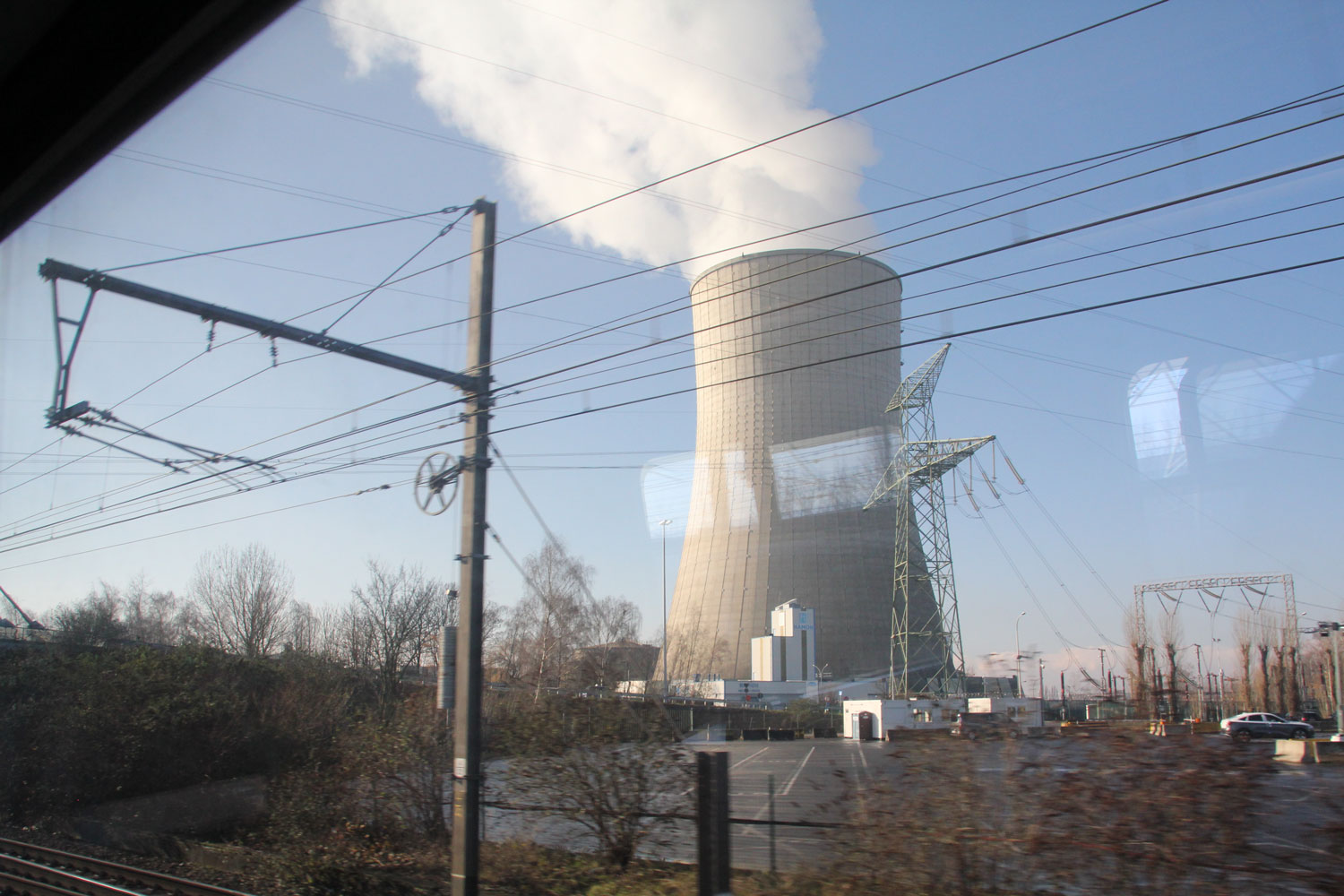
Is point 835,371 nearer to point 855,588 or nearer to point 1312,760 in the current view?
point 855,588

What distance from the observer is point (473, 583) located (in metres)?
6.70

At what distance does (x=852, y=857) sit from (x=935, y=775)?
74 cm

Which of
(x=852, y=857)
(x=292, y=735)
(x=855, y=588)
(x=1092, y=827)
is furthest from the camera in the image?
(x=855, y=588)

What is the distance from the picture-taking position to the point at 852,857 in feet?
16.7

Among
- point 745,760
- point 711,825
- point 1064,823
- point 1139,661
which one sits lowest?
point 745,760

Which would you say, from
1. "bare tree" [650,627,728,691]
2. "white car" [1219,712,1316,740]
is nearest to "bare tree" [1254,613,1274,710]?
"white car" [1219,712,1316,740]

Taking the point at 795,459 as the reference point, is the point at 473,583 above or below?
below

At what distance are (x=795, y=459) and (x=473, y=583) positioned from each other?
16042mm

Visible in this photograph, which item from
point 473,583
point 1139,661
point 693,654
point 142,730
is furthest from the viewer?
point 693,654

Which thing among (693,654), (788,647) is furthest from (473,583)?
(693,654)

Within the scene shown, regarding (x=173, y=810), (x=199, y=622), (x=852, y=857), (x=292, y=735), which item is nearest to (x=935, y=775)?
(x=852, y=857)

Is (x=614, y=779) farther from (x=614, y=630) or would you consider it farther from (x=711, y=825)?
(x=614, y=630)

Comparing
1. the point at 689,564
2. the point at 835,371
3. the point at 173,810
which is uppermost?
the point at 835,371

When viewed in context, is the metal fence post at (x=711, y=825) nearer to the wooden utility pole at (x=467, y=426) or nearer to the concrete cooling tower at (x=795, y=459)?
the wooden utility pole at (x=467, y=426)
